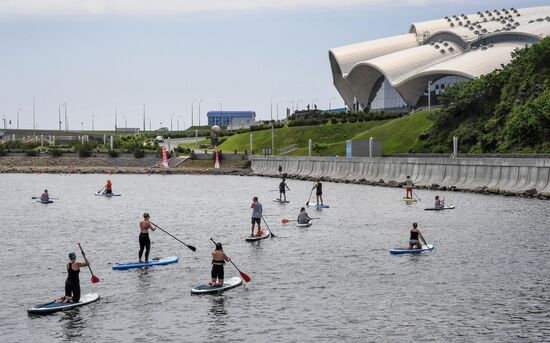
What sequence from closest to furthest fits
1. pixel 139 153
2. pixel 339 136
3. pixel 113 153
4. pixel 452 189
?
pixel 452 189, pixel 339 136, pixel 139 153, pixel 113 153

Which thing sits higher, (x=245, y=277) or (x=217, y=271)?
(x=217, y=271)

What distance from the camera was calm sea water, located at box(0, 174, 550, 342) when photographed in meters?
29.1

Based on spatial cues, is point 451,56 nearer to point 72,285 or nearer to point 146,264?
point 146,264

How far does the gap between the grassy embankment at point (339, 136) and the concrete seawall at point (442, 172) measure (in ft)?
37.6

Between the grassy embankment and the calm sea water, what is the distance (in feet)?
205

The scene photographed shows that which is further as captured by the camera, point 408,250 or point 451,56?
point 451,56

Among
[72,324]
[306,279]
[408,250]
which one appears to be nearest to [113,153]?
[408,250]

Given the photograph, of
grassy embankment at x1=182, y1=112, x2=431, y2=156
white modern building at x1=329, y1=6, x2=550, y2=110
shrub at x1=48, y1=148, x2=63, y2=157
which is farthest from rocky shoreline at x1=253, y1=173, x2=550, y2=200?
shrub at x1=48, y1=148, x2=63, y2=157

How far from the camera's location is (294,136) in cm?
16388

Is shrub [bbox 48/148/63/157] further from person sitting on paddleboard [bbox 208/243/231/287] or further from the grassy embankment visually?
person sitting on paddleboard [bbox 208/243/231/287]

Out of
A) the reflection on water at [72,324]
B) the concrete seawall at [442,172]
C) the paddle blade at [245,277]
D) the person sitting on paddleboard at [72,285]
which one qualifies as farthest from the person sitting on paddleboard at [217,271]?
the concrete seawall at [442,172]

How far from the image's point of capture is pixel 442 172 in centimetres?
9038

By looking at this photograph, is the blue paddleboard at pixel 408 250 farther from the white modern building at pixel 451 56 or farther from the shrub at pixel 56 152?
the shrub at pixel 56 152

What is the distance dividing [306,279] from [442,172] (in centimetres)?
5486
